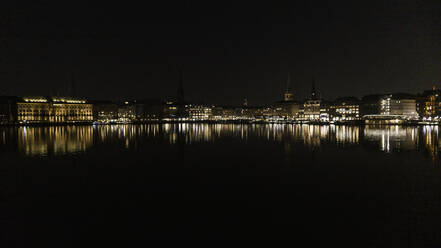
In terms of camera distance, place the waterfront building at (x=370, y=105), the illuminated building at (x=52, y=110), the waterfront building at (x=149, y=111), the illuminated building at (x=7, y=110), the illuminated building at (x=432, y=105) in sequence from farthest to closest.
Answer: the waterfront building at (x=149, y=111), the waterfront building at (x=370, y=105), the illuminated building at (x=52, y=110), the illuminated building at (x=432, y=105), the illuminated building at (x=7, y=110)

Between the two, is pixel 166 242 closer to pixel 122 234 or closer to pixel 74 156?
pixel 122 234

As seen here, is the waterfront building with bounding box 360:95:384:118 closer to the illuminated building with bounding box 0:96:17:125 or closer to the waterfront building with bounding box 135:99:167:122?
the waterfront building with bounding box 135:99:167:122

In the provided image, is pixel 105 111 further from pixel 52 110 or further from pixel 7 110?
pixel 7 110

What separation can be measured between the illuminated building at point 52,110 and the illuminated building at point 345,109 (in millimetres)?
119562

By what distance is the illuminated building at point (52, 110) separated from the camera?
4542 inches

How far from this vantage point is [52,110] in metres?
125

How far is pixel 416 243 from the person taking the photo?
8.52 meters

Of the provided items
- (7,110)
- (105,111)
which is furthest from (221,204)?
(105,111)

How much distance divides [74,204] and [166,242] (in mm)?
5122

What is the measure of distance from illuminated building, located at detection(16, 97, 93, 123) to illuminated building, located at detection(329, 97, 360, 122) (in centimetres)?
11956

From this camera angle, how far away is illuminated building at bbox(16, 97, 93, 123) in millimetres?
115375

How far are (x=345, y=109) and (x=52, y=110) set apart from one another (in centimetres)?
13637

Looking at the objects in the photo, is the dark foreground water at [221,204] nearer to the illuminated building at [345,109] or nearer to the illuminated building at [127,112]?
the illuminated building at [127,112]

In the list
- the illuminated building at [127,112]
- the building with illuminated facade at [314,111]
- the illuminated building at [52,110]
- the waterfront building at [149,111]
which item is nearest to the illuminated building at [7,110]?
the illuminated building at [52,110]
